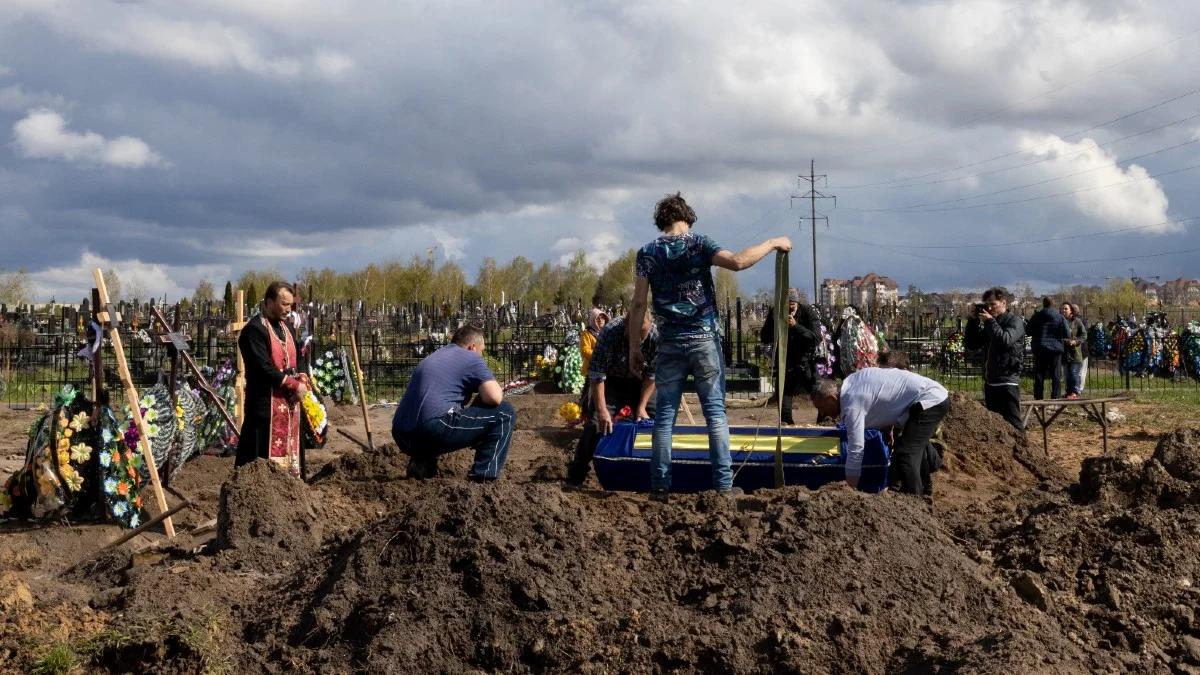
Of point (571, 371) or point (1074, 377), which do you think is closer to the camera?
point (1074, 377)

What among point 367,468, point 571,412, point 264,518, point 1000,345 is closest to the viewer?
point 264,518

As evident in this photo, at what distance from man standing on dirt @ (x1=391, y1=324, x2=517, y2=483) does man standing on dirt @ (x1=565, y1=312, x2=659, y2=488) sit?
56 centimetres

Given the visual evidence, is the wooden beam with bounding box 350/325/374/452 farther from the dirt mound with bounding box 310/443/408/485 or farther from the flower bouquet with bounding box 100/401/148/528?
the flower bouquet with bounding box 100/401/148/528

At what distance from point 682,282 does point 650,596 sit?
1.90 metres

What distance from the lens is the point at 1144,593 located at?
464 centimetres

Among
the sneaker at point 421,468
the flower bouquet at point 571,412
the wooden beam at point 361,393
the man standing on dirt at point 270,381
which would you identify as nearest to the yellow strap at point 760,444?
the sneaker at point 421,468

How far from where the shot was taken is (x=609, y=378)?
725 cm

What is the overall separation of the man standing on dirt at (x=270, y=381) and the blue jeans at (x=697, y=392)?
7.88 feet

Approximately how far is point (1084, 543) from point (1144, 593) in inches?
18.2

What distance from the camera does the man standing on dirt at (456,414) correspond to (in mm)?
6492

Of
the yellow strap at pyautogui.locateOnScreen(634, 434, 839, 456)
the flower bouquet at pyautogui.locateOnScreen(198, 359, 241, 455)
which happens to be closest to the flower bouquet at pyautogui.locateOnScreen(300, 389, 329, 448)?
the flower bouquet at pyautogui.locateOnScreen(198, 359, 241, 455)

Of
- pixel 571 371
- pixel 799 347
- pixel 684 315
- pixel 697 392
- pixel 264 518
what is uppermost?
pixel 684 315

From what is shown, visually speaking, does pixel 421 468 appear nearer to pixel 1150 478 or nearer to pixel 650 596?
pixel 650 596

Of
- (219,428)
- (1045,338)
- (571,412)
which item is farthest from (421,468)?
(1045,338)
